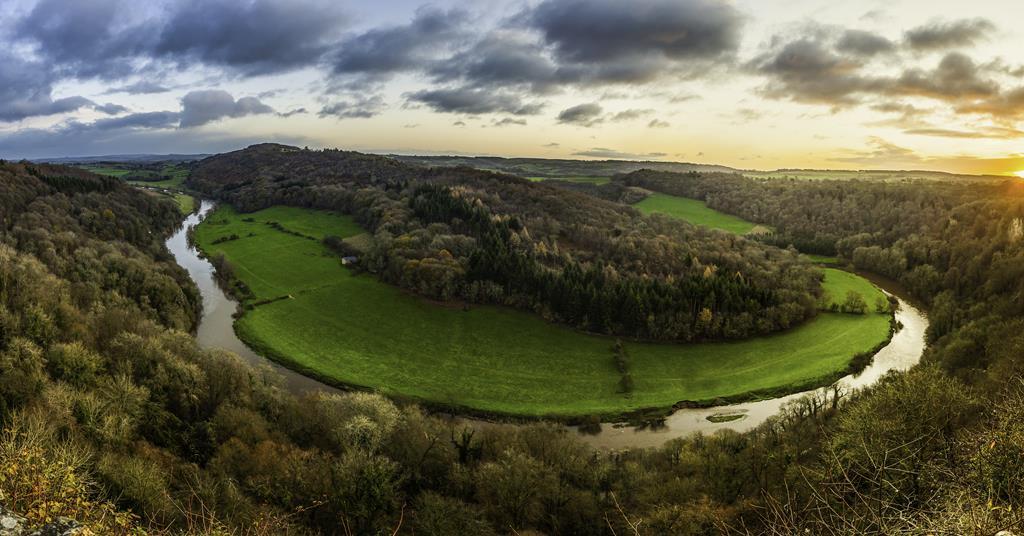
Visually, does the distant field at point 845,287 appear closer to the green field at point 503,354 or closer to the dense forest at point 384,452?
the green field at point 503,354

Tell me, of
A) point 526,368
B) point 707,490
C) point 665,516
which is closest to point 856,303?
point 526,368

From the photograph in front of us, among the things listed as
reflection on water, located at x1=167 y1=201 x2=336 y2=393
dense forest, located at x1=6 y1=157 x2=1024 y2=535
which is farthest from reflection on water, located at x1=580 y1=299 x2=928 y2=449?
reflection on water, located at x1=167 y1=201 x2=336 y2=393

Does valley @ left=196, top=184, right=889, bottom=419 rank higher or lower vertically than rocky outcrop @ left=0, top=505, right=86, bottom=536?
lower

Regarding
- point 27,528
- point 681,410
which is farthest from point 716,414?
point 27,528

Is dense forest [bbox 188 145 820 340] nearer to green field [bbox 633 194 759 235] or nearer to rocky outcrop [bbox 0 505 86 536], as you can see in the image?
green field [bbox 633 194 759 235]

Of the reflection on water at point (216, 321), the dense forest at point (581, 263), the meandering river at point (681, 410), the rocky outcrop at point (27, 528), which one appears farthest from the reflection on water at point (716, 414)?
the rocky outcrop at point (27, 528)

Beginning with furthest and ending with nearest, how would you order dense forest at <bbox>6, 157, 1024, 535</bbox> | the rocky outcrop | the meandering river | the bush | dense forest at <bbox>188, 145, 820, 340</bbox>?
dense forest at <bbox>188, 145, 820, 340</bbox> → the meandering river → the bush → dense forest at <bbox>6, 157, 1024, 535</bbox> → the rocky outcrop
